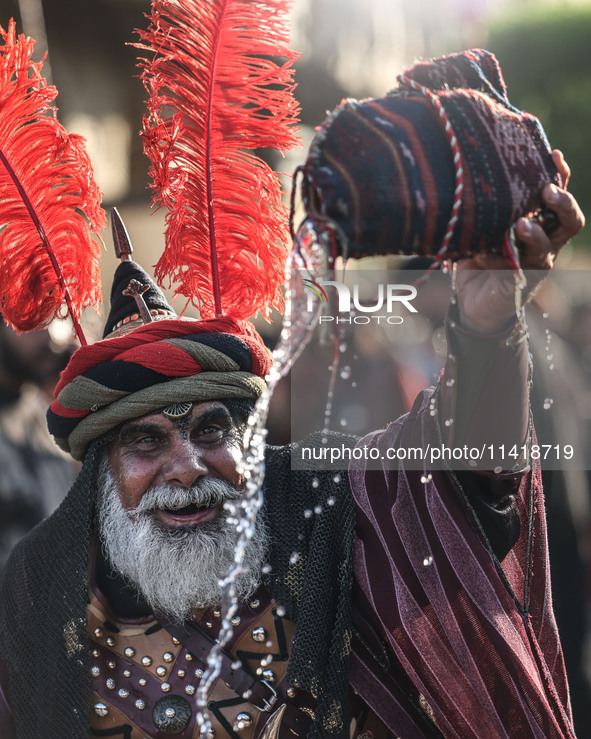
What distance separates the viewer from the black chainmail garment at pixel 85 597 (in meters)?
2.38

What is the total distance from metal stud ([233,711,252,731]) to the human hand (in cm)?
126

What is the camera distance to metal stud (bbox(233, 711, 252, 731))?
2451 millimetres

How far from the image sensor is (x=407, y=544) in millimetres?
2436

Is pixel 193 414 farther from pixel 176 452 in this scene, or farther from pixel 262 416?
pixel 262 416

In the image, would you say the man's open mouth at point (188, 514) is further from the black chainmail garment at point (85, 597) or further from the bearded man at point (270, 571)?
the black chainmail garment at point (85, 597)

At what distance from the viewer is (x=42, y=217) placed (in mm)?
3021

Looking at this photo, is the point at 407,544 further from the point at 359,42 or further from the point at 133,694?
the point at 359,42

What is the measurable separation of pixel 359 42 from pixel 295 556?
8.54 m

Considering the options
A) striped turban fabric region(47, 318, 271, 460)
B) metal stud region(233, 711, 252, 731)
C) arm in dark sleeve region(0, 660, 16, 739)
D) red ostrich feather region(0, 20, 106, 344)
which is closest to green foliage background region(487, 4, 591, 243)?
red ostrich feather region(0, 20, 106, 344)

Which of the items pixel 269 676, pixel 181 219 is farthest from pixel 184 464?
pixel 181 219

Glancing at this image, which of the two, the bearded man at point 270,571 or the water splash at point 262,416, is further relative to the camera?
the bearded man at point 270,571

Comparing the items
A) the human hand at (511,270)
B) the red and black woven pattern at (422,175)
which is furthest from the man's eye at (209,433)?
the red and black woven pattern at (422,175)

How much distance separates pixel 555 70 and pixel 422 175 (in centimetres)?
1000

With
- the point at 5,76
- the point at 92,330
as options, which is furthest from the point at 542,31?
the point at 5,76
